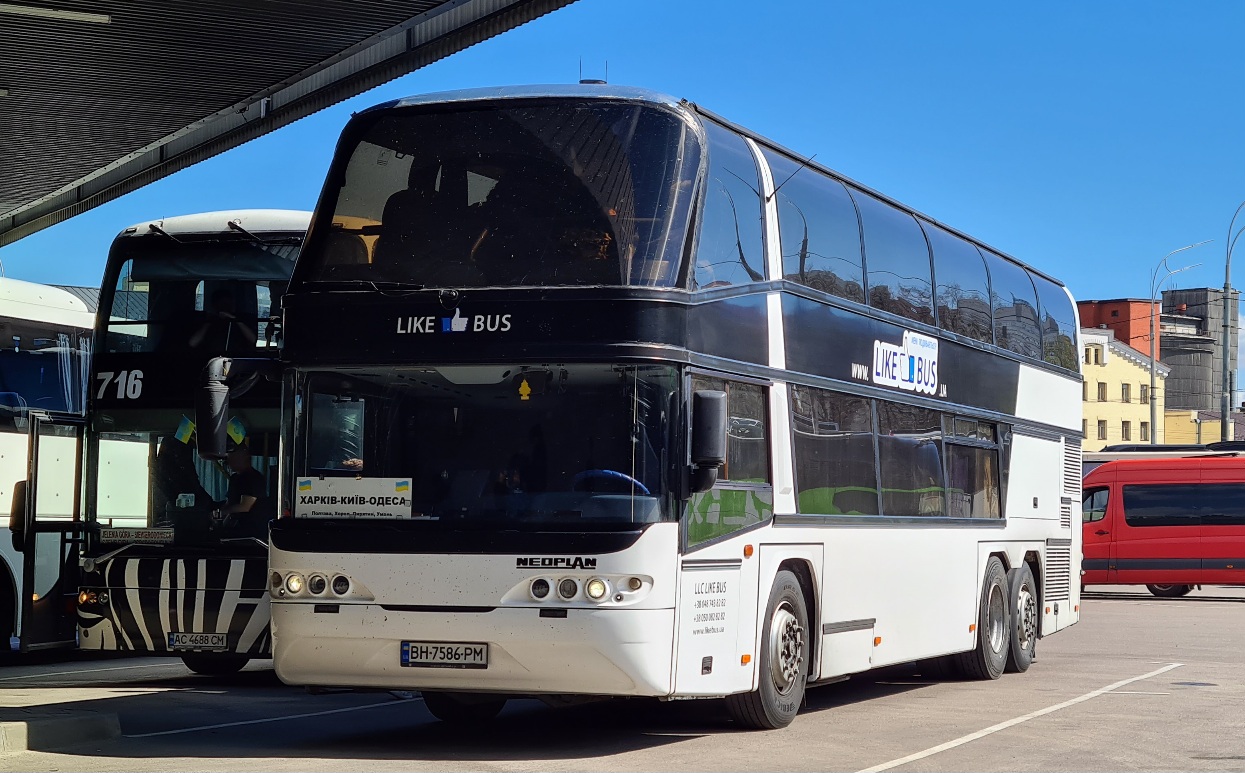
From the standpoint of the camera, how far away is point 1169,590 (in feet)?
126

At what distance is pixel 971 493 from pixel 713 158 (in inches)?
251

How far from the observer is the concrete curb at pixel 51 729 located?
1062 centimetres

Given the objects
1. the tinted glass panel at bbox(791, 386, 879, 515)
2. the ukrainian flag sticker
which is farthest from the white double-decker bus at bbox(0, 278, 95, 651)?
the tinted glass panel at bbox(791, 386, 879, 515)

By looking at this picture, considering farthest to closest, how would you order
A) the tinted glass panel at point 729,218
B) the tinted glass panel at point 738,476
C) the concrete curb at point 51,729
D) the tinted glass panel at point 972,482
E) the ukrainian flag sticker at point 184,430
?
the tinted glass panel at point 972,482 < the ukrainian flag sticker at point 184,430 < the tinted glass panel at point 729,218 < the tinted glass panel at point 738,476 < the concrete curb at point 51,729

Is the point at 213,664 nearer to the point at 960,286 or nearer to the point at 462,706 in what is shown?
the point at 462,706

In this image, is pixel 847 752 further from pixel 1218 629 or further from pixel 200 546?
pixel 1218 629

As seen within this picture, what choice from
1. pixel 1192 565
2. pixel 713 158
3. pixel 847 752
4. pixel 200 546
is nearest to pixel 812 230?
pixel 713 158

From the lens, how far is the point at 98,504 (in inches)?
615

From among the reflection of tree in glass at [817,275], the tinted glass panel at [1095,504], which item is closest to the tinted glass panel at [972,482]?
the reflection of tree in glass at [817,275]

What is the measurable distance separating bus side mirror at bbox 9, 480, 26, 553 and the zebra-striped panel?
1112mm

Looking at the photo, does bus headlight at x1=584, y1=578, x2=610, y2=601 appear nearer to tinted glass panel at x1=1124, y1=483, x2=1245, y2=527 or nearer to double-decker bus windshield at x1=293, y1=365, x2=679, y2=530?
double-decker bus windshield at x1=293, y1=365, x2=679, y2=530

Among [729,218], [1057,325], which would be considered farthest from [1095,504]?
[729,218]

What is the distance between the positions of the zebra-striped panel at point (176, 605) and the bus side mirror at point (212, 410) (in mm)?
4373

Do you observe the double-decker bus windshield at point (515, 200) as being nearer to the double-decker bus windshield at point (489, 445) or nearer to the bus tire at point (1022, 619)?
the double-decker bus windshield at point (489, 445)
